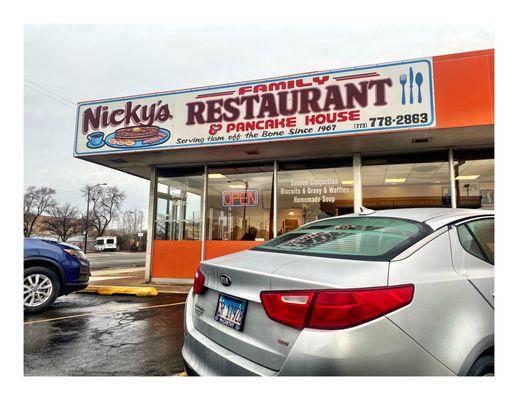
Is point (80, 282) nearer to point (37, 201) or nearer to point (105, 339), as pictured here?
point (105, 339)

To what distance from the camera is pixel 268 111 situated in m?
8.08

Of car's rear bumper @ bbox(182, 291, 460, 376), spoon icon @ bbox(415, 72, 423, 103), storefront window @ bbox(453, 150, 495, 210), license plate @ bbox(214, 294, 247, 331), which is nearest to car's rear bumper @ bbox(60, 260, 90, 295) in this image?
license plate @ bbox(214, 294, 247, 331)

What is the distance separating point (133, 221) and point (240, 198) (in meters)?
82.5

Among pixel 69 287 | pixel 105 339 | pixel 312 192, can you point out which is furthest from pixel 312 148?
pixel 105 339

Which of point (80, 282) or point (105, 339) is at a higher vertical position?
point (80, 282)

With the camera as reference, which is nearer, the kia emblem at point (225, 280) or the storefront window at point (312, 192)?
the kia emblem at point (225, 280)

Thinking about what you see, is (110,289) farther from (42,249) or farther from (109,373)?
(109,373)

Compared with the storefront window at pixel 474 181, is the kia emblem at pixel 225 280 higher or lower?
lower

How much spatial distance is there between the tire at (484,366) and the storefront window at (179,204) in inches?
337

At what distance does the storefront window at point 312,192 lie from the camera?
9.12 meters

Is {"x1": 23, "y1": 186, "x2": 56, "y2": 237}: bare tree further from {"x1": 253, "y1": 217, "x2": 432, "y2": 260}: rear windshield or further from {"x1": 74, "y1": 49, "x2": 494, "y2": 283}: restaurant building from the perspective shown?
{"x1": 253, "y1": 217, "x2": 432, "y2": 260}: rear windshield

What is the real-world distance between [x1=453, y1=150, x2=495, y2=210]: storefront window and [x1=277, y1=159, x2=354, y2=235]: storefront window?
2.56 metres

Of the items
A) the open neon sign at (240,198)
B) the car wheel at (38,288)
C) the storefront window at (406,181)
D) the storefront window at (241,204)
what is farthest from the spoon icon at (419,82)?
the car wheel at (38,288)

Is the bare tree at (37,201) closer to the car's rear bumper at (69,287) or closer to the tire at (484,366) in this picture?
the car's rear bumper at (69,287)
